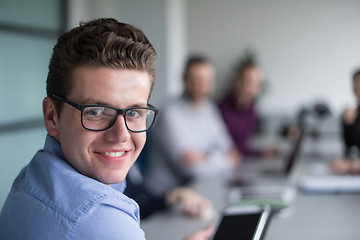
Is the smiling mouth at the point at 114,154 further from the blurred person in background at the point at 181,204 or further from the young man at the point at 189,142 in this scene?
the young man at the point at 189,142

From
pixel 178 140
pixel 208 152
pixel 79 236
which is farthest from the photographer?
pixel 208 152

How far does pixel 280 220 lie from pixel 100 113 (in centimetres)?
75

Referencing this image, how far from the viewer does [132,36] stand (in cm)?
46

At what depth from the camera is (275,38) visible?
3.60 m

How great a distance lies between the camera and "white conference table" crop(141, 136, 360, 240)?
933mm

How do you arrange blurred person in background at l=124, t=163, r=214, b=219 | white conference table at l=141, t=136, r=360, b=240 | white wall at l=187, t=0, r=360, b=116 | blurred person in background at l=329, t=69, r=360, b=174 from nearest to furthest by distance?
blurred person in background at l=329, t=69, r=360, b=174 < white conference table at l=141, t=136, r=360, b=240 < blurred person in background at l=124, t=163, r=214, b=219 < white wall at l=187, t=0, r=360, b=116

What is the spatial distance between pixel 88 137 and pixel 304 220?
2.56ft

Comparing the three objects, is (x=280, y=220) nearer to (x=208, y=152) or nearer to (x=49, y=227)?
(x=49, y=227)

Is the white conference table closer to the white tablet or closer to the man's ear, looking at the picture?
the white tablet

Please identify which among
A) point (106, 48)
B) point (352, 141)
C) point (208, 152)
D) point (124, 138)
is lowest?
point (208, 152)

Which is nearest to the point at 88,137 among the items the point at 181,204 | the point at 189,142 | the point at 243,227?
the point at 243,227

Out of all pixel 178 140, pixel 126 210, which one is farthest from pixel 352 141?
pixel 178 140

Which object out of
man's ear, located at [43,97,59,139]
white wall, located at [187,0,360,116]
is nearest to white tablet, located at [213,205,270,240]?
man's ear, located at [43,97,59,139]

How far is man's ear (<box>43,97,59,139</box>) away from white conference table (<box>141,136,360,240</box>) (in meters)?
0.36
